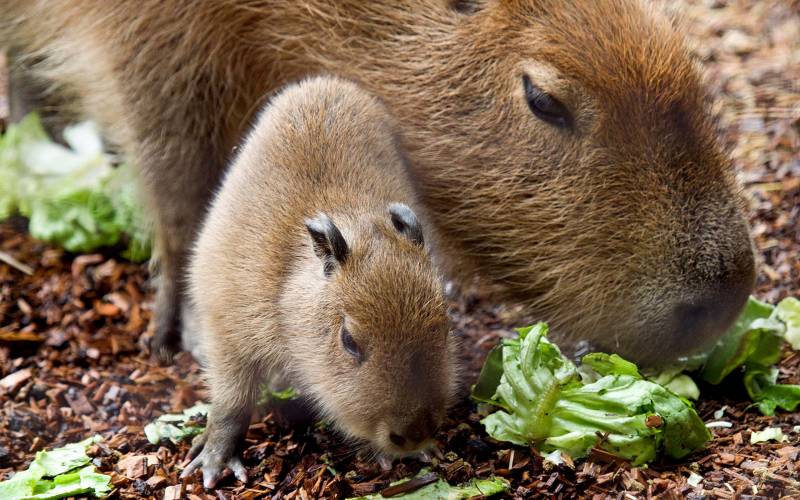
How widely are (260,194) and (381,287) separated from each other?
1020 millimetres

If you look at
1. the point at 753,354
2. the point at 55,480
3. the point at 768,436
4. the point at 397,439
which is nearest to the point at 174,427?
the point at 55,480

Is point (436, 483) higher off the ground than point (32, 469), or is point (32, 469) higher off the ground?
point (436, 483)

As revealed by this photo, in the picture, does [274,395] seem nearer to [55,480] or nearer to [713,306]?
[55,480]

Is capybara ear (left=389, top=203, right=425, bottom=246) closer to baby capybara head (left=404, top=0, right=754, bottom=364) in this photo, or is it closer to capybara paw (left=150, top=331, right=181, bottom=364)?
baby capybara head (left=404, top=0, right=754, bottom=364)

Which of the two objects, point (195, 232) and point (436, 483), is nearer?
point (436, 483)

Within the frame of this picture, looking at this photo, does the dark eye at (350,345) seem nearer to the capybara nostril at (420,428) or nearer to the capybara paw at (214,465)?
the capybara nostril at (420,428)

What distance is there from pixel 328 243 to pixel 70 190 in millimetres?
4176

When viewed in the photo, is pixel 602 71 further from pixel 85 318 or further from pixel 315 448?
pixel 85 318

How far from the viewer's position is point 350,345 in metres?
4.36

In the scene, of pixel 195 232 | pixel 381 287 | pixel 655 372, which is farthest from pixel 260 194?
pixel 655 372

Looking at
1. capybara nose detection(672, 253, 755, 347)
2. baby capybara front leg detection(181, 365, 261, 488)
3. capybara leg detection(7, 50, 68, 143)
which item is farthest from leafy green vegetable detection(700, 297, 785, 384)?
capybara leg detection(7, 50, 68, 143)

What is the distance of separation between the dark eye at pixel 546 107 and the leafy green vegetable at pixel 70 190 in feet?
9.35

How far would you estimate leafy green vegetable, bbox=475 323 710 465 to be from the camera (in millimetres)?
4695

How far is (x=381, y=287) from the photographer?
4305mm
